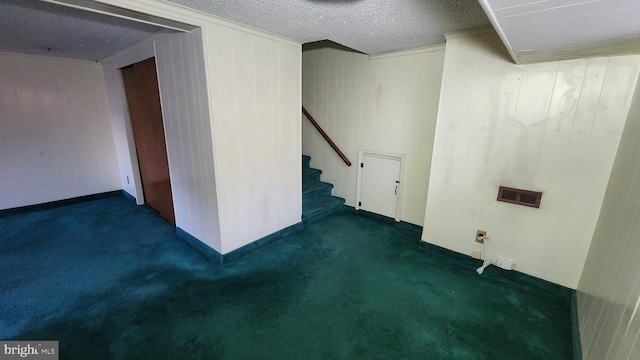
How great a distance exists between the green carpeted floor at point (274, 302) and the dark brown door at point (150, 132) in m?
0.70

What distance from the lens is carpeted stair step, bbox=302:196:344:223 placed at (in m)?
3.54

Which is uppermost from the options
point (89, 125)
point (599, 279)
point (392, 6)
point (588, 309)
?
point (392, 6)

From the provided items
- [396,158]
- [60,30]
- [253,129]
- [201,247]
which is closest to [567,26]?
[396,158]

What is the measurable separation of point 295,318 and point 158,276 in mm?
1437

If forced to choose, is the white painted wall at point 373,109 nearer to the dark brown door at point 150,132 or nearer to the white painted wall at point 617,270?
the white painted wall at point 617,270

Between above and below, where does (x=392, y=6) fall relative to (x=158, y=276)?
above

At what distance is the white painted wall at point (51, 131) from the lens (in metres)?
3.54

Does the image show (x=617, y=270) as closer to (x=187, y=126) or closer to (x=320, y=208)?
(x=320, y=208)

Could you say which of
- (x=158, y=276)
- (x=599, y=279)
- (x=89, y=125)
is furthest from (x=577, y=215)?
(x=89, y=125)

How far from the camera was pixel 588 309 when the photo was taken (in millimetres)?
1710

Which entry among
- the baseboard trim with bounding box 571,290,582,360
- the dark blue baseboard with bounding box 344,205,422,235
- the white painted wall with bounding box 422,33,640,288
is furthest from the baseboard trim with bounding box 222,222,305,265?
the baseboard trim with bounding box 571,290,582,360

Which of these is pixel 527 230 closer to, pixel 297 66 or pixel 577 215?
pixel 577 215

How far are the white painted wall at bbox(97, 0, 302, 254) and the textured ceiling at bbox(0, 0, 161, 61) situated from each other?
1.32ft

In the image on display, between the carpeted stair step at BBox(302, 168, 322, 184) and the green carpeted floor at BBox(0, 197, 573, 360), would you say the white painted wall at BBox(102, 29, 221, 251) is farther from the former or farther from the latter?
the carpeted stair step at BBox(302, 168, 322, 184)
